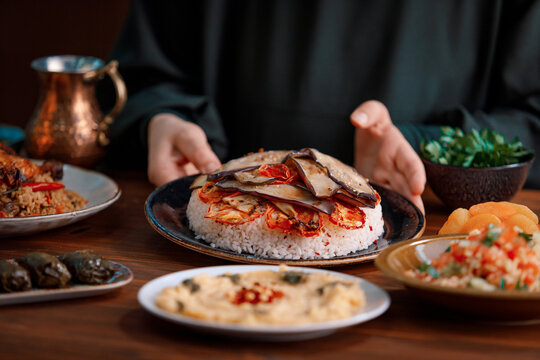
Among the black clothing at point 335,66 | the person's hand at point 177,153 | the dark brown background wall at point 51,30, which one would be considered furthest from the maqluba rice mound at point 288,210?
the dark brown background wall at point 51,30

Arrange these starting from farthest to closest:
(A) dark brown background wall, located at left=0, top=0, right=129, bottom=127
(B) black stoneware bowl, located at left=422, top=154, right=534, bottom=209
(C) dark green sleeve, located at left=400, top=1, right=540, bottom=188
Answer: (A) dark brown background wall, located at left=0, top=0, right=129, bottom=127 < (C) dark green sleeve, located at left=400, top=1, right=540, bottom=188 < (B) black stoneware bowl, located at left=422, top=154, right=534, bottom=209

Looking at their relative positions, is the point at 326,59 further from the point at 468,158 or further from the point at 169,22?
the point at 468,158

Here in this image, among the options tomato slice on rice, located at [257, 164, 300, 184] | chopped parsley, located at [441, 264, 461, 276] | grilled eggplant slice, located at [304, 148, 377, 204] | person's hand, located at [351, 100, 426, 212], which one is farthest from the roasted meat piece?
chopped parsley, located at [441, 264, 461, 276]

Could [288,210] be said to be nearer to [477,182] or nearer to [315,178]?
[315,178]

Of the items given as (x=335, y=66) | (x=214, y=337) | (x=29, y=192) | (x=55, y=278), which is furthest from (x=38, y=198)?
(x=335, y=66)

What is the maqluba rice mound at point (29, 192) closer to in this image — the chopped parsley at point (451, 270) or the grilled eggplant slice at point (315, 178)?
the grilled eggplant slice at point (315, 178)

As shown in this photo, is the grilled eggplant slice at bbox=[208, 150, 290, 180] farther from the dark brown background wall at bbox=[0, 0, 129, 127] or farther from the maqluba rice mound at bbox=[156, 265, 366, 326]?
the dark brown background wall at bbox=[0, 0, 129, 127]
